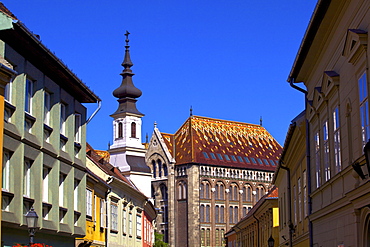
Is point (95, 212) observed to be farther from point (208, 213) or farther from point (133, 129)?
point (208, 213)

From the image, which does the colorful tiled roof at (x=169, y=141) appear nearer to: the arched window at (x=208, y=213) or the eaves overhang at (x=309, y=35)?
the arched window at (x=208, y=213)

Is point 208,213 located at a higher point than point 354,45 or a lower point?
higher

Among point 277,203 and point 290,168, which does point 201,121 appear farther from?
point 290,168

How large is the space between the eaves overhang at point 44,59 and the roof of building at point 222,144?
8567 centimetres

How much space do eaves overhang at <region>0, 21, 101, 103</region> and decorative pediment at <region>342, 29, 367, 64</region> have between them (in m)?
6.77

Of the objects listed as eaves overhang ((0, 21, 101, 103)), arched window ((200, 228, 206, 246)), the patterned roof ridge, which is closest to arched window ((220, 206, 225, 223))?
arched window ((200, 228, 206, 246))

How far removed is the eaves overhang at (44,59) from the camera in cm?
1664

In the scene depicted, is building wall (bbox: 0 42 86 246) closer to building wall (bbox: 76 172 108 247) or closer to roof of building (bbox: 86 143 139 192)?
building wall (bbox: 76 172 108 247)

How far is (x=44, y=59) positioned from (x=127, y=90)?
56.0 metres

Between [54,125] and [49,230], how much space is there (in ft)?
9.36

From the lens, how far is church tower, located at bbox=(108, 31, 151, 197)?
74.3 m

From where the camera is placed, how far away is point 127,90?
7500 cm

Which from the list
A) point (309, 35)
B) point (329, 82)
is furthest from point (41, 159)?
point (329, 82)

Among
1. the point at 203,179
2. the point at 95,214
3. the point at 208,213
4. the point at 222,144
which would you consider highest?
the point at 222,144
